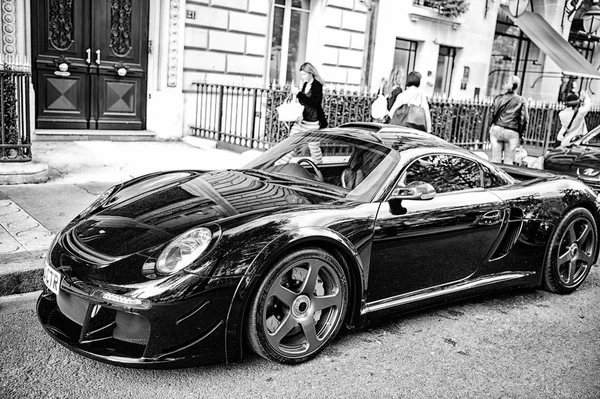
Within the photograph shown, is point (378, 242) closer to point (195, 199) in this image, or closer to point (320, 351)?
point (320, 351)

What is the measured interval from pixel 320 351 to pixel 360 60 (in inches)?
549

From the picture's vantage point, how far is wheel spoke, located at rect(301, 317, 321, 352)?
12.3ft

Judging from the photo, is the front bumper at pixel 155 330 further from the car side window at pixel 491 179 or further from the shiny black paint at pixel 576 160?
the shiny black paint at pixel 576 160

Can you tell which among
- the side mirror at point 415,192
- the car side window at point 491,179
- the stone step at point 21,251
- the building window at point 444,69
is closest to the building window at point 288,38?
the building window at point 444,69

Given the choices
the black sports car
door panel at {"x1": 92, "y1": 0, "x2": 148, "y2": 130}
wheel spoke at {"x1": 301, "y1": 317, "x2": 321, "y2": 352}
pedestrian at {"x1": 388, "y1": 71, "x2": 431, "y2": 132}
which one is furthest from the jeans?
wheel spoke at {"x1": 301, "y1": 317, "x2": 321, "y2": 352}

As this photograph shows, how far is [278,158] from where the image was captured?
4988mm

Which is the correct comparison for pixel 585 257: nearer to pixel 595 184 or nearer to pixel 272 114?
pixel 595 184

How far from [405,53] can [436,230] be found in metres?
15.1

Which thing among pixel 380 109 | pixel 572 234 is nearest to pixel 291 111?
pixel 380 109

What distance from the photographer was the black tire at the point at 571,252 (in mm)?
5402

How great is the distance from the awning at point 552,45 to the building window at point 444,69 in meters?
2.93

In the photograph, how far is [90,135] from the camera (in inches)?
451

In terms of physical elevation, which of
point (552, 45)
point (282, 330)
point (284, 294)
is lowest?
point (282, 330)

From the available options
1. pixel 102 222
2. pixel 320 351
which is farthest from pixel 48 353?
pixel 320 351
